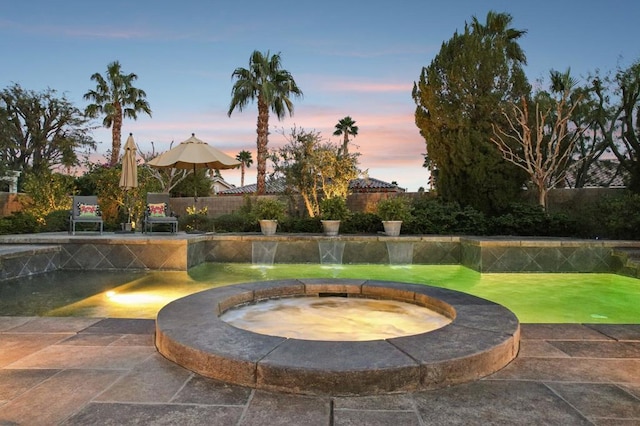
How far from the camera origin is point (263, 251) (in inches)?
350

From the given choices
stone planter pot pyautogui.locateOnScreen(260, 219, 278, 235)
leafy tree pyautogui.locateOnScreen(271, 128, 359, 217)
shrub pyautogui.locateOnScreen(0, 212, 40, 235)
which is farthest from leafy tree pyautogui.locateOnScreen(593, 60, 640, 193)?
shrub pyautogui.locateOnScreen(0, 212, 40, 235)

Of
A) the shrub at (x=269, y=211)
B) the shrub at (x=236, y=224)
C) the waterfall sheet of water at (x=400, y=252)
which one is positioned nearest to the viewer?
the waterfall sheet of water at (x=400, y=252)

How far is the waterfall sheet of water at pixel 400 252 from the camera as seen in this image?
8.83 m

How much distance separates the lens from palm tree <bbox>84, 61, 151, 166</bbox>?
22953mm

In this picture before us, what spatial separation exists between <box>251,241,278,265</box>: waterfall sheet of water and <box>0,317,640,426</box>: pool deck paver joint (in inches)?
236

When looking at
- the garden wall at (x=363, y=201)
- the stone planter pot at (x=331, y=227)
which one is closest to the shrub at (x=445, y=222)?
the garden wall at (x=363, y=201)

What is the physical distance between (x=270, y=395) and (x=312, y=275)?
208 inches

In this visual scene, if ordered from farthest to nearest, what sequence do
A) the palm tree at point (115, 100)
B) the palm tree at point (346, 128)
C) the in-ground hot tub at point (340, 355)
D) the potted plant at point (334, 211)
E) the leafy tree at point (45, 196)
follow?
the palm tree at point (346, 128)
the palm tree at point (115, 100)
the leafy tree at point (45, 196)
the potted plant at point (334, 211)
the in-ground hot tub at point (340, 355)

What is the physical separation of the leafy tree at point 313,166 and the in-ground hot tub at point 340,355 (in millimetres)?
8584

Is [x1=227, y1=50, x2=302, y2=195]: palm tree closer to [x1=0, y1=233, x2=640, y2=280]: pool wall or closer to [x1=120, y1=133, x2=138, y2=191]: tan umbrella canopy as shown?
[x1=120, y1=133, x2=138, y2=191]: tan umbrella canopy

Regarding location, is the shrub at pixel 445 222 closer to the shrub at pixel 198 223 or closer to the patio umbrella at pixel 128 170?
the shrub at pixel 198 223

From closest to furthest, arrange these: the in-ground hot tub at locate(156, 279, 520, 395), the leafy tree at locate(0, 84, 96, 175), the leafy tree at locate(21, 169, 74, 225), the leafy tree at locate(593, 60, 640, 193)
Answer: the in-ground hot tub at locate(156, 279, 520, 395), the leafy tree at locate(21, 169, 74, 225), the leafy tree at locate(593, 60, 640, 193), the leafy tree at locate(0, 84, 96, 175)

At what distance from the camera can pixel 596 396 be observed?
2.05 m

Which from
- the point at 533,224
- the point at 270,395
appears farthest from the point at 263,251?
the point at 270,395
